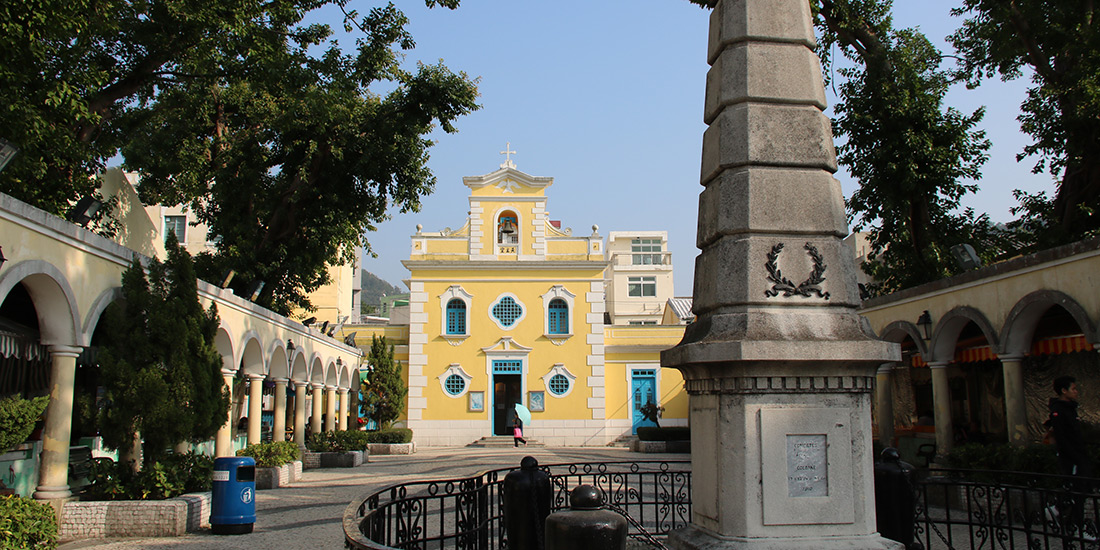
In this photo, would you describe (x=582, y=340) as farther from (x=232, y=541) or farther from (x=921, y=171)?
(x=232, y=541)

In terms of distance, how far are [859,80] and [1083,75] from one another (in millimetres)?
4421

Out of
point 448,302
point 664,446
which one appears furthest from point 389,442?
point 664,446

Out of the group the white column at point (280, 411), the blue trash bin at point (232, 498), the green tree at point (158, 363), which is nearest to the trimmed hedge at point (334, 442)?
the white column at point (280, 411)

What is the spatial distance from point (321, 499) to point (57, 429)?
5.24 metres

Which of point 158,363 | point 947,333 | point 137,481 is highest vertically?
point 947,333

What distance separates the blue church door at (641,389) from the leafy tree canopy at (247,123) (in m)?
13.5

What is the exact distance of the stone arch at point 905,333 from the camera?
1397cm

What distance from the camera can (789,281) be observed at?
575 centimetres

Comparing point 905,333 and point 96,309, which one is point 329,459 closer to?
point 96,309

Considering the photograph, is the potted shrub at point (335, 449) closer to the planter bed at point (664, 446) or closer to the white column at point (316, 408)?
the white column at point (316, 408)

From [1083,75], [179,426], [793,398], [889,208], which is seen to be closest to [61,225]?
[179,426]

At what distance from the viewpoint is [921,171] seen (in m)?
17.4

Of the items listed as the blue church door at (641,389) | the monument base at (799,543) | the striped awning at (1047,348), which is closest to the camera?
the monument base at (799,543)

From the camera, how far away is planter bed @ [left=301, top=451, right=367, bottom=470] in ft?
68.0
